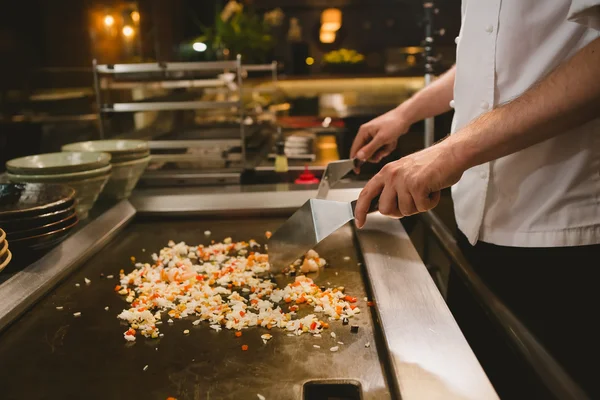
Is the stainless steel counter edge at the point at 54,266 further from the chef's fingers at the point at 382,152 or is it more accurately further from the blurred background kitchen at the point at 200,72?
the chef's fingers at the point at 382,152

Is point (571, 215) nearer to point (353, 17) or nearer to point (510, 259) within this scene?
point (510, 259)

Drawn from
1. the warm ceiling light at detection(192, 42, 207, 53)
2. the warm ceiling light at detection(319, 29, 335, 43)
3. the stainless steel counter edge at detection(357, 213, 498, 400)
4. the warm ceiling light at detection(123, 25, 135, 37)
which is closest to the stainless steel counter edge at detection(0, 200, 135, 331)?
the stainless steel counter edge at detection(357, 213, 498, 400)

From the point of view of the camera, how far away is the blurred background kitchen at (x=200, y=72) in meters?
2.55

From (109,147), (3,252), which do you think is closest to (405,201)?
(3,252)

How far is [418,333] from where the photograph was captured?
1085 millimetres

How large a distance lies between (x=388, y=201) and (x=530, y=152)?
383 millimetres

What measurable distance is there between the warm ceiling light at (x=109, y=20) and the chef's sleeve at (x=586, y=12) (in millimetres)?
2878

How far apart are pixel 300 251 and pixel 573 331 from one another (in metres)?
0.71

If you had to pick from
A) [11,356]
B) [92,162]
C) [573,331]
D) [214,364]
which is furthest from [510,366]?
[92,162]

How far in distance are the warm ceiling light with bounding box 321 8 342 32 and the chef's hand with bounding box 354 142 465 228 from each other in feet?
17.3

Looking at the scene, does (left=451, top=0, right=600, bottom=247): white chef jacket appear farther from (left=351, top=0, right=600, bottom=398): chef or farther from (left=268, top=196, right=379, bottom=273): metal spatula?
(left=268, top=196, right=379, bottom=273): metal spatula

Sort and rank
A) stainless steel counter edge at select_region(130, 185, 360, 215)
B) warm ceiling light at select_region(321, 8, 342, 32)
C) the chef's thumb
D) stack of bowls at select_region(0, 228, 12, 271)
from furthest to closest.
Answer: warm ceiling light at select_region(321, 8, 342, 32) < stainless steel counter edge at select_region(130, 185, 360, 215) < the chef's thumb < stack of bowls at select_region(0, 228, 12, 271)

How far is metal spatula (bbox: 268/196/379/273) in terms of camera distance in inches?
53.2

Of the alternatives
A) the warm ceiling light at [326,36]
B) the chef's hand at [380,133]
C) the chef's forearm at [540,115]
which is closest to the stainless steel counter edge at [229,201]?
the chef's hand at [380,133]
